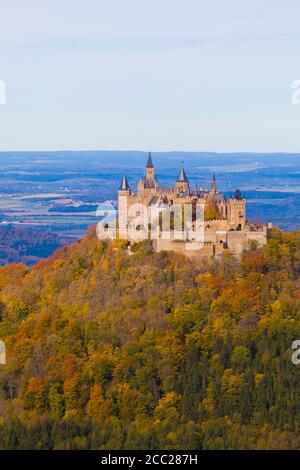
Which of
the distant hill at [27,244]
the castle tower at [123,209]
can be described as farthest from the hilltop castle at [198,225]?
the distant hill at [27,244]

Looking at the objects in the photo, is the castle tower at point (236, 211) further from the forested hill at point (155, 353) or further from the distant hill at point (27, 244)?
the distant hill at point (27, 244)

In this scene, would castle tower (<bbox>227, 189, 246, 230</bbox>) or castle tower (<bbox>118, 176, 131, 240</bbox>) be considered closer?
castle tower (<bbox>227, 189, 246, 230</bbox>)

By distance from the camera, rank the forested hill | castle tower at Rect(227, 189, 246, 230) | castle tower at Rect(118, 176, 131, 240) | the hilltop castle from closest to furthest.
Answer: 1. the forested hill
2. the hilltop castle
3. castle tower at Rect(227, 189, 246, 230)
4. castle tower at Rect(118, 176, 131, 240)

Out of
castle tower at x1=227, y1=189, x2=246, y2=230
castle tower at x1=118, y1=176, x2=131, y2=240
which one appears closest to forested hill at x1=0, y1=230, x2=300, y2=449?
castle tower at x1=118, y1=176, x2=131, y2=240

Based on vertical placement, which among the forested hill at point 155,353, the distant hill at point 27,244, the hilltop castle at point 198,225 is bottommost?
the distant hill at point 27,244

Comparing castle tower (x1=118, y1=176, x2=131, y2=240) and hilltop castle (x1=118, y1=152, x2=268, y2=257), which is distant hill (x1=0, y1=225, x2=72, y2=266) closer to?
castle tower (x1=118, y1=176, x2=131, y2=240)
